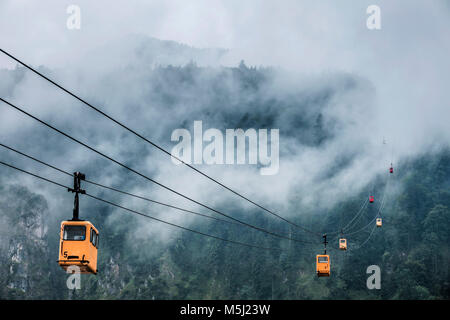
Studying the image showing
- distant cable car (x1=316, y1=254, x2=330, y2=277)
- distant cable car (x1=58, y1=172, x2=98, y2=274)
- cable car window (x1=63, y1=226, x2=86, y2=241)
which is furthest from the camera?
distant cable car (x1=316, y1=254, x2=330, y2=277)

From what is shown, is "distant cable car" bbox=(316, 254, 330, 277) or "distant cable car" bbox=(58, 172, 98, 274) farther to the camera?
"distant cable car" bbox=(316, 254, 330, 277)

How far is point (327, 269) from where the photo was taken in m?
72.6

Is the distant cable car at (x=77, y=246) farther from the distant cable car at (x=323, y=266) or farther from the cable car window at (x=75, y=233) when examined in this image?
the distant cable car at (x=323, y=266)

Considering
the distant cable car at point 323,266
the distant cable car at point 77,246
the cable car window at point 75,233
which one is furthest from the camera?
the distant cable car at point 323,266

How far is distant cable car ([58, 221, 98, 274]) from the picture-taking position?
41.7 meters

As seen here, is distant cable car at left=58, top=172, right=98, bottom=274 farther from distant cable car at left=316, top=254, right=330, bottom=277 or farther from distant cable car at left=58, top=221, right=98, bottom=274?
distant cable car at left=316, top=254, right=330, bottom=277

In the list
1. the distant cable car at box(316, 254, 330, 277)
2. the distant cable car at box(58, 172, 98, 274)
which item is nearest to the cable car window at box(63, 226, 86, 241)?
the distant cable car at box(58, 172, 98, 274)

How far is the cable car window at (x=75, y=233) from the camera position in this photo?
4253cm

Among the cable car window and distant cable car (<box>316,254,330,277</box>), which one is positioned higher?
the cable car window

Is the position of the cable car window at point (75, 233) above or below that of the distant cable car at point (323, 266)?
above

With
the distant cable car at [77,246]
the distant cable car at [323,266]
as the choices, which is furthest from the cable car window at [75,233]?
the distant cable car at [323,266]
